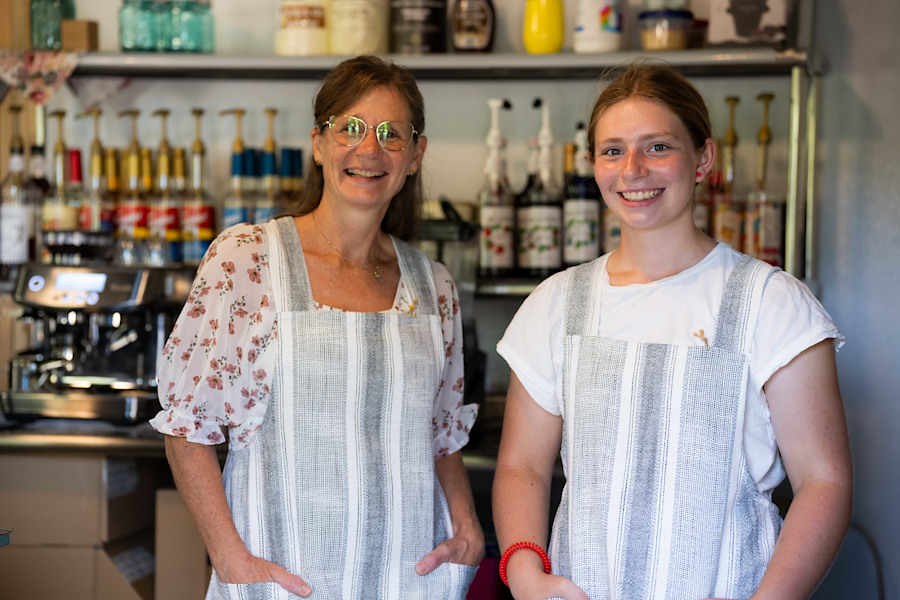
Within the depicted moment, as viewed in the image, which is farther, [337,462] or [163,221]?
[163,221]

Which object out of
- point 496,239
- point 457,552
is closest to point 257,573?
point 457,552

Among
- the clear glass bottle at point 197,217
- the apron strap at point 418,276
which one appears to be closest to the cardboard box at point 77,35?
the clear glass bottle at point 197,217

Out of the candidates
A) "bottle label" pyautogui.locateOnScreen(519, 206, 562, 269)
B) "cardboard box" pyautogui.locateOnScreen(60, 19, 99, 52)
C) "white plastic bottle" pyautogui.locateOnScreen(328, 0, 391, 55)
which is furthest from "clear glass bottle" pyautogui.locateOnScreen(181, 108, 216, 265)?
"bottle label" pyautogui.locateOnScreen(519, 206, 562, 269)

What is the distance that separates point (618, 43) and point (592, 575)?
1325mm

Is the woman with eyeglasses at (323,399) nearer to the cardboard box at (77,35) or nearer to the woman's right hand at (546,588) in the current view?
the woman's right hand at (546,588)

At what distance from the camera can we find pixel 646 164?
1099 mm

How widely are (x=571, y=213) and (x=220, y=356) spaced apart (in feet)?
3.55

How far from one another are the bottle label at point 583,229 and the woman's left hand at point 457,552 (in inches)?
35.1

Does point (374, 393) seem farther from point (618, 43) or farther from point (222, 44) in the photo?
point (222, 44)

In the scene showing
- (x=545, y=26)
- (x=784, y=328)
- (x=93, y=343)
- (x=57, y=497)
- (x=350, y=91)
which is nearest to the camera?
(x=784, y=328)

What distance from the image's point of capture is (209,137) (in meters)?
2.41

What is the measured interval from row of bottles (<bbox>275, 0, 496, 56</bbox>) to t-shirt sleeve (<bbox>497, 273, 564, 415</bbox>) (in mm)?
1083

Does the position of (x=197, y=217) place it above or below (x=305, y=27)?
below

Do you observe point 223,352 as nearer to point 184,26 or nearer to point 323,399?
point 323,399
